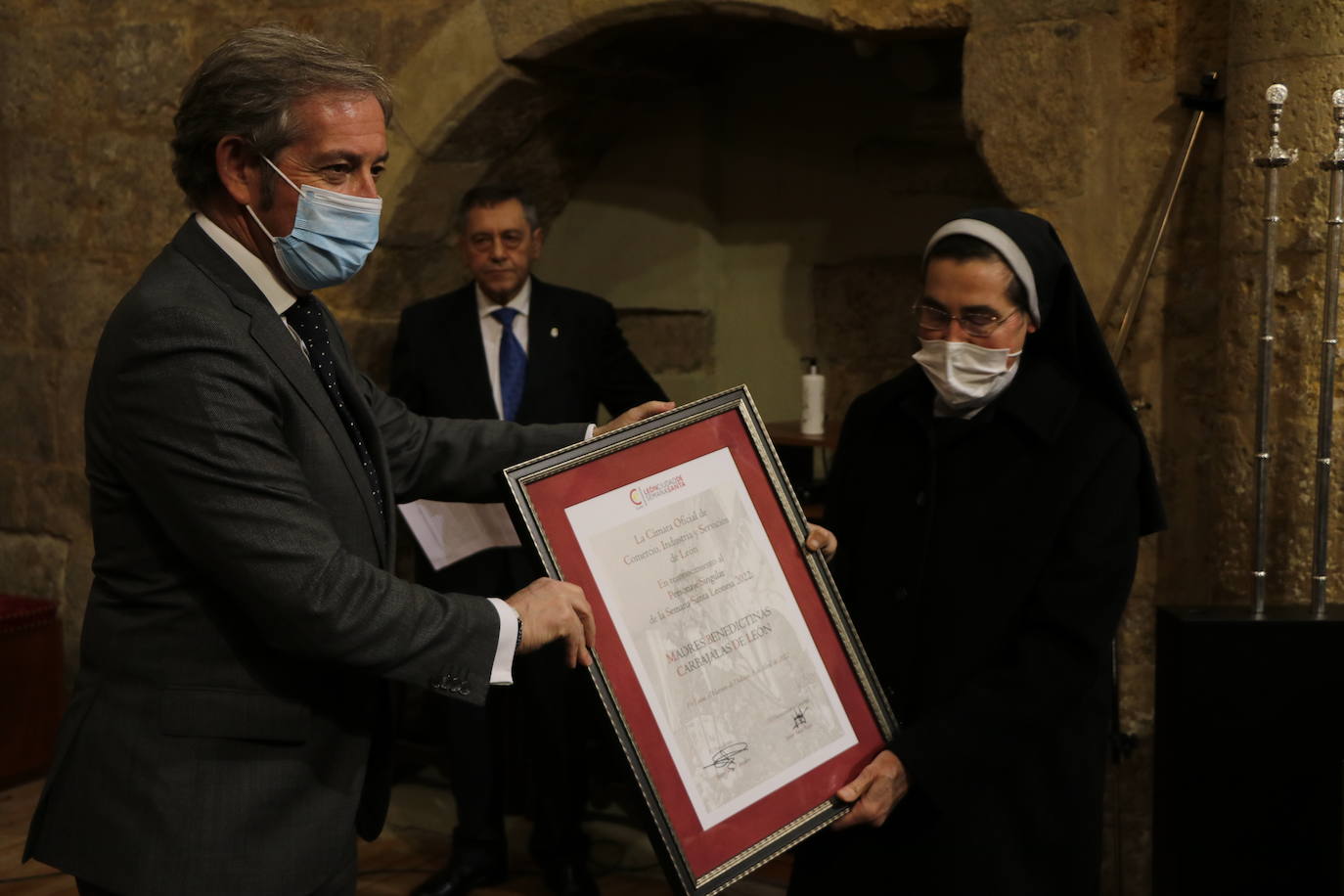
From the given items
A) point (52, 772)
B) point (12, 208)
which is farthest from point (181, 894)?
point (12, 208)

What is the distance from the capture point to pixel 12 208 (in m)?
4.48

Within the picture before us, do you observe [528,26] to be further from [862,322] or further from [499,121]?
[862,322]

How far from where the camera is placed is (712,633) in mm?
1868

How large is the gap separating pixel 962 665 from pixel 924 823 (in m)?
0.23

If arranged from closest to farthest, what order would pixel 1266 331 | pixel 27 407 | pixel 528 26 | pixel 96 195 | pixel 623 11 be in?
1. pixel 1266 331
2. pixel 623 11
3. pixel 528 26
4. pixel 96 195
5. pixel 27 407

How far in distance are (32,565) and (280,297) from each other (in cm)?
328

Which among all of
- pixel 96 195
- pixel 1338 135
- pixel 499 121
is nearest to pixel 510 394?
pixel 499 121

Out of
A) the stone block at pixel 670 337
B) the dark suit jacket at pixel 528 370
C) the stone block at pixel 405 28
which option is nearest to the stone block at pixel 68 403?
the dark suit jacket at pixel 528 370

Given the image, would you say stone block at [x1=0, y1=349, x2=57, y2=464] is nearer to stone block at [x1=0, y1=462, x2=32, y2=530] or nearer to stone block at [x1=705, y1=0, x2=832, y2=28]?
stone block at [x1=0, y1=462, x2=32, y2=530]

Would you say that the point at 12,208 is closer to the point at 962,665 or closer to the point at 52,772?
the point at 52,772

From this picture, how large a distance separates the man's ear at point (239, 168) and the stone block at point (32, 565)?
10.3 ft

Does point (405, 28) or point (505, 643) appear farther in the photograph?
point (405, 28)

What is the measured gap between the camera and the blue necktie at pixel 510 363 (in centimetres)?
361
